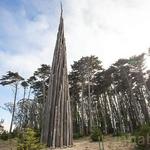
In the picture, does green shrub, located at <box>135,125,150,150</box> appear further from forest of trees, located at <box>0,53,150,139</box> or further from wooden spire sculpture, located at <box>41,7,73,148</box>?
forest of trees, located at <box>0,53,150,139</box>

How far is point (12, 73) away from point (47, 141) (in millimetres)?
20470

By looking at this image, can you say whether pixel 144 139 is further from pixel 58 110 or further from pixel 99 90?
pixel 99 90

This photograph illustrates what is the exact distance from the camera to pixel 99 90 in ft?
111

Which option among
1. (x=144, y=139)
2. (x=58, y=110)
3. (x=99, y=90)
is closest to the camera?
(x=144, y=139)

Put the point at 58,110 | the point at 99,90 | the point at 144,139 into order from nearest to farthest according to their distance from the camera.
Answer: the point at 144,139
the point at 58,110
the point at 99,90

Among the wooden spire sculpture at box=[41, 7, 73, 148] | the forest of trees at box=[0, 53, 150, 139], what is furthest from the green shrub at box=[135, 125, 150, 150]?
the forest of trees at box=[0, 53, 150, 139]

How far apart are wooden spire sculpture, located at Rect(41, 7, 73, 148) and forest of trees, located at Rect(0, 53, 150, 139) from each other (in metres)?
9.55

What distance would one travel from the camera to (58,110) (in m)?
16.4

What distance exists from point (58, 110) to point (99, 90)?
1798cm

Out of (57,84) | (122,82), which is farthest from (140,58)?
(57,84)

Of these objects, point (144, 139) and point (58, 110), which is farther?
point (58, 110)

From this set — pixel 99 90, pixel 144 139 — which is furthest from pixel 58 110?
pixel 99 90

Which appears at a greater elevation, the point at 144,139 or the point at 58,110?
the point at 58,110

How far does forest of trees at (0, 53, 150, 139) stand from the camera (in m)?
30.1
